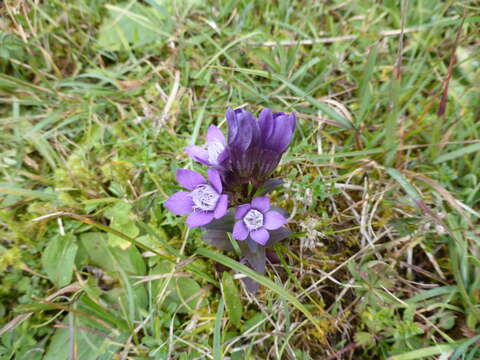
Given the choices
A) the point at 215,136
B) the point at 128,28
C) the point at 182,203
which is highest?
the point at 128,28

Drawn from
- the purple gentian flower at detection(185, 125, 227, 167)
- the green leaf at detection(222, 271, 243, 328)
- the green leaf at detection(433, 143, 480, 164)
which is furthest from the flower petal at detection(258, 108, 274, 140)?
the green leaf at detection(433, 143, 480, 164)

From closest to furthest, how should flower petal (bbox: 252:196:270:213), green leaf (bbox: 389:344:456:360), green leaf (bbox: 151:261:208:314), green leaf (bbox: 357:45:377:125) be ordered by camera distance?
flower petal (bbox: 252:196:270:213) < green leaf (bbox: 389:344:456:360) < green leaf (bbox: 151:261:208:314) < green leaf (bbox: 357:45:377:125)

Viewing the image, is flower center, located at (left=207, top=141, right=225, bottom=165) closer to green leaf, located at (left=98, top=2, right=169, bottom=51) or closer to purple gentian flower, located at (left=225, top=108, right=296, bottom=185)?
purple gentian flower, located at (left=225, top=108, right=296, bottom=185)

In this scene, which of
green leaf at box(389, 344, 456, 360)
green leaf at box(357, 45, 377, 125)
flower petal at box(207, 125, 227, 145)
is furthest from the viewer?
green leaf at box(357, 45, 377, 125)

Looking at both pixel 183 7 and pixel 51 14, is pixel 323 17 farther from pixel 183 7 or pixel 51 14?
pixel 51 14

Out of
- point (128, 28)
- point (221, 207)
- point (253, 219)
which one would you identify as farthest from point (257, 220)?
point (128, 28)

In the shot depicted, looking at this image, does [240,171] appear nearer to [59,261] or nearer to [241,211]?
[241,211]

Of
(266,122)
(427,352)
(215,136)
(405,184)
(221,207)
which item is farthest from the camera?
(405,184)
